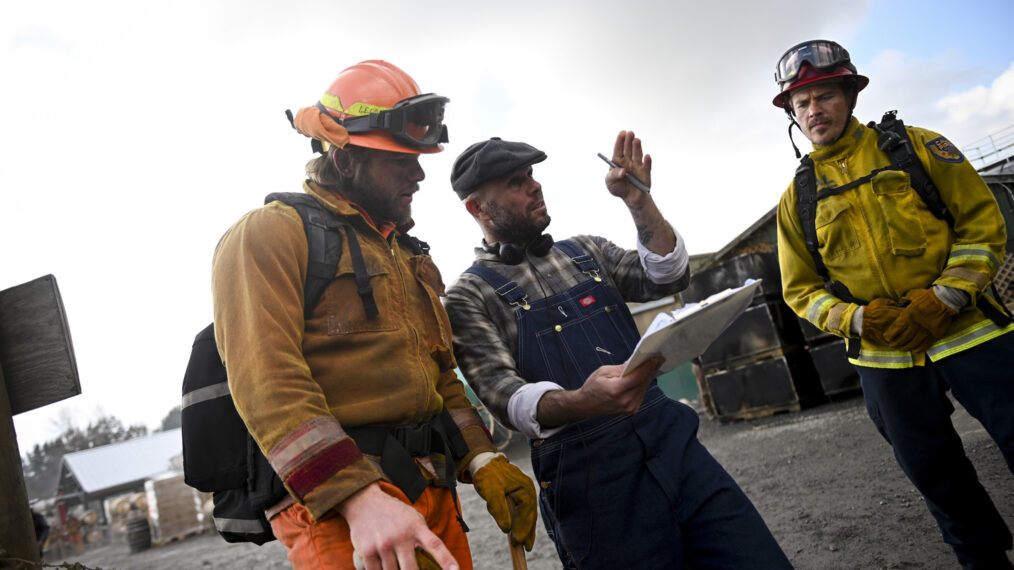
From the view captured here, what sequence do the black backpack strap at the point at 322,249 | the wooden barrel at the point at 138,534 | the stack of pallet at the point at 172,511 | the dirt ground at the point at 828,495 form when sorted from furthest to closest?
the stack of pallet at the point at 172,511 < the wooden barrel at the point at 138,534 < the dirt ground at the point at 828,495 < the black backpack strap at the point at 322,249

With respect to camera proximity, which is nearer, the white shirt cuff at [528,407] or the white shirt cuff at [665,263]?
the white shirt cuff at [528,407]

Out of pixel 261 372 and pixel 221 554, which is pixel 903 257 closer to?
pixel 261 372

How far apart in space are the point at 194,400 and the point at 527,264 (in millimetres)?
1402

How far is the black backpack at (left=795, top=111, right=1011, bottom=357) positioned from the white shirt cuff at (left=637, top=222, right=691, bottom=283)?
2.59 feet

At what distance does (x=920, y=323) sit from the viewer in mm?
2340

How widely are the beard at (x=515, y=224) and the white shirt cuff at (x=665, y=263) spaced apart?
432 mm

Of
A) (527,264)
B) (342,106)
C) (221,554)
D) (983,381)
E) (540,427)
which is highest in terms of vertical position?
(342,106)

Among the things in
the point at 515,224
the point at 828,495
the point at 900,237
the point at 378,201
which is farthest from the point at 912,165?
the point at 828,495

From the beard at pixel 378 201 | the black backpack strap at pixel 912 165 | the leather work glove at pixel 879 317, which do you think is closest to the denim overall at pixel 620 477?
the beard at pixel 378 201

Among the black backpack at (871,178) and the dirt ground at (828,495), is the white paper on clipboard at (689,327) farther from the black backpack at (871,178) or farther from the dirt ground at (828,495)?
the dirt ground at (828,495)

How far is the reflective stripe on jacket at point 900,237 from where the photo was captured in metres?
2.40

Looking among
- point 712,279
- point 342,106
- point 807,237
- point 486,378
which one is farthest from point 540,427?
point 712,279

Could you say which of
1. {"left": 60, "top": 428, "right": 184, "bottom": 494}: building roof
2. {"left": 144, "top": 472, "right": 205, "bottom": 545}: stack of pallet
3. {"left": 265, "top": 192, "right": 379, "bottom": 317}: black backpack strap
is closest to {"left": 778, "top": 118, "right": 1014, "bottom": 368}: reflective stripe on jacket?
{"left": 265, "top": 192, "right": 379, "bottom": 317}: black backpack strap

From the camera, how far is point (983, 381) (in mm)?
2307
